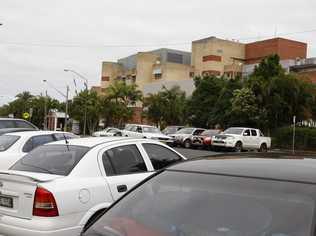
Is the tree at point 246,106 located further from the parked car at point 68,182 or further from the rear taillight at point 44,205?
the rear taillight at point 44,205

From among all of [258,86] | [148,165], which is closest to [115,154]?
[148,165]

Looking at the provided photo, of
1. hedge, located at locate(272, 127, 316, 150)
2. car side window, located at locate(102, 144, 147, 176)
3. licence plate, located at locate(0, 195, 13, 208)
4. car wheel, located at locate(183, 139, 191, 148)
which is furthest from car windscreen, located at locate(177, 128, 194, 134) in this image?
licence plate, located at locate(0, 195, 13, 208)

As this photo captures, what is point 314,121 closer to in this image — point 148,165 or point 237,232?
point 148,165

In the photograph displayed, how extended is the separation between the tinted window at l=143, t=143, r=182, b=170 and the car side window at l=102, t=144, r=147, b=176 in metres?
0.27

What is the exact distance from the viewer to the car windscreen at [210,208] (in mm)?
3064

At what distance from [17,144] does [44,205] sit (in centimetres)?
582

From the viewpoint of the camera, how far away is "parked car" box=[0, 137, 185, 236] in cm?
605

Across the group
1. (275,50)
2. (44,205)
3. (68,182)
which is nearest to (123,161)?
(68,182)

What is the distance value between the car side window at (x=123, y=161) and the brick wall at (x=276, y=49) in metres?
77.3

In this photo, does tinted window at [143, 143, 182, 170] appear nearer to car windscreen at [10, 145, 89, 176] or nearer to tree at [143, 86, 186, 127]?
car windscreen at [10, 145, 89, 176]

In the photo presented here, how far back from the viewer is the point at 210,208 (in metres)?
3.34

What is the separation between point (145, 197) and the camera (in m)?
3.73

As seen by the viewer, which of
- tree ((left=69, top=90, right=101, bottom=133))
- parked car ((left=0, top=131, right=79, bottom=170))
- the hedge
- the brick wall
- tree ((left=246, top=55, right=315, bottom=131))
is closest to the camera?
parked car ((left=0, top=131, right=79, bottom=170))

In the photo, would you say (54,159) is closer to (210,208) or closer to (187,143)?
(210,208)
